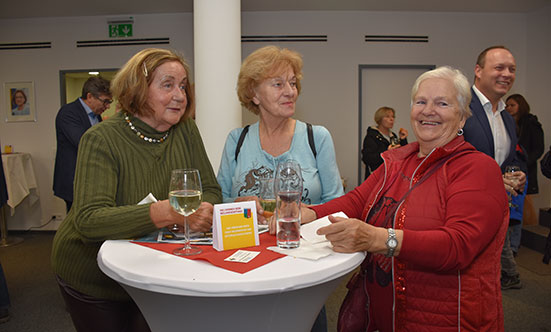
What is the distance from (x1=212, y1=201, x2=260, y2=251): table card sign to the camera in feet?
4.10

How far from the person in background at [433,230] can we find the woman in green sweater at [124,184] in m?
0.61

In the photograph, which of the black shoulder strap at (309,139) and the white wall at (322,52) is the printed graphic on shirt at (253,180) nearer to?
the black shoulder strap at (309,139)

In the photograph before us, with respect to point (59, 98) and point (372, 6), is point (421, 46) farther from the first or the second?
point (59, 98)

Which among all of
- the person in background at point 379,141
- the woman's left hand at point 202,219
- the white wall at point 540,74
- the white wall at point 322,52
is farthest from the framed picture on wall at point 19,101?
the white wall at point 540,74

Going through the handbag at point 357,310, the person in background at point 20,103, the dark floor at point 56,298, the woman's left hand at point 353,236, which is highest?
the person in background at point 20,103

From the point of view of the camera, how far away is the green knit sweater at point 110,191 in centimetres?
134

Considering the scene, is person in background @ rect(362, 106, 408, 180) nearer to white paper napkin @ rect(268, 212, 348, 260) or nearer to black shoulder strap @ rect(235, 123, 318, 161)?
black shoulder strap @ rect(235, 123, 318, 161)

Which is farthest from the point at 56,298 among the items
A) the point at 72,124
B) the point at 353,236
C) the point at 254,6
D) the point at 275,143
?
the point at 254,6

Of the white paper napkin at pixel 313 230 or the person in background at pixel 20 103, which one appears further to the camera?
the person in background at pixel 20 103

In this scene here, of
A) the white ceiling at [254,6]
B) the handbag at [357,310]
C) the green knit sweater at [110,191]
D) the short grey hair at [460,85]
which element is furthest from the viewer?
the white ceiling at [254,6]

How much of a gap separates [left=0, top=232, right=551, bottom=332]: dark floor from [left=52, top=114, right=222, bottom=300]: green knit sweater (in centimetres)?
181

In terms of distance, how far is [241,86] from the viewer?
6.93 feet

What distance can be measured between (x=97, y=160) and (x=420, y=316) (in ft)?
4.17

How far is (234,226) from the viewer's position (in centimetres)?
128
